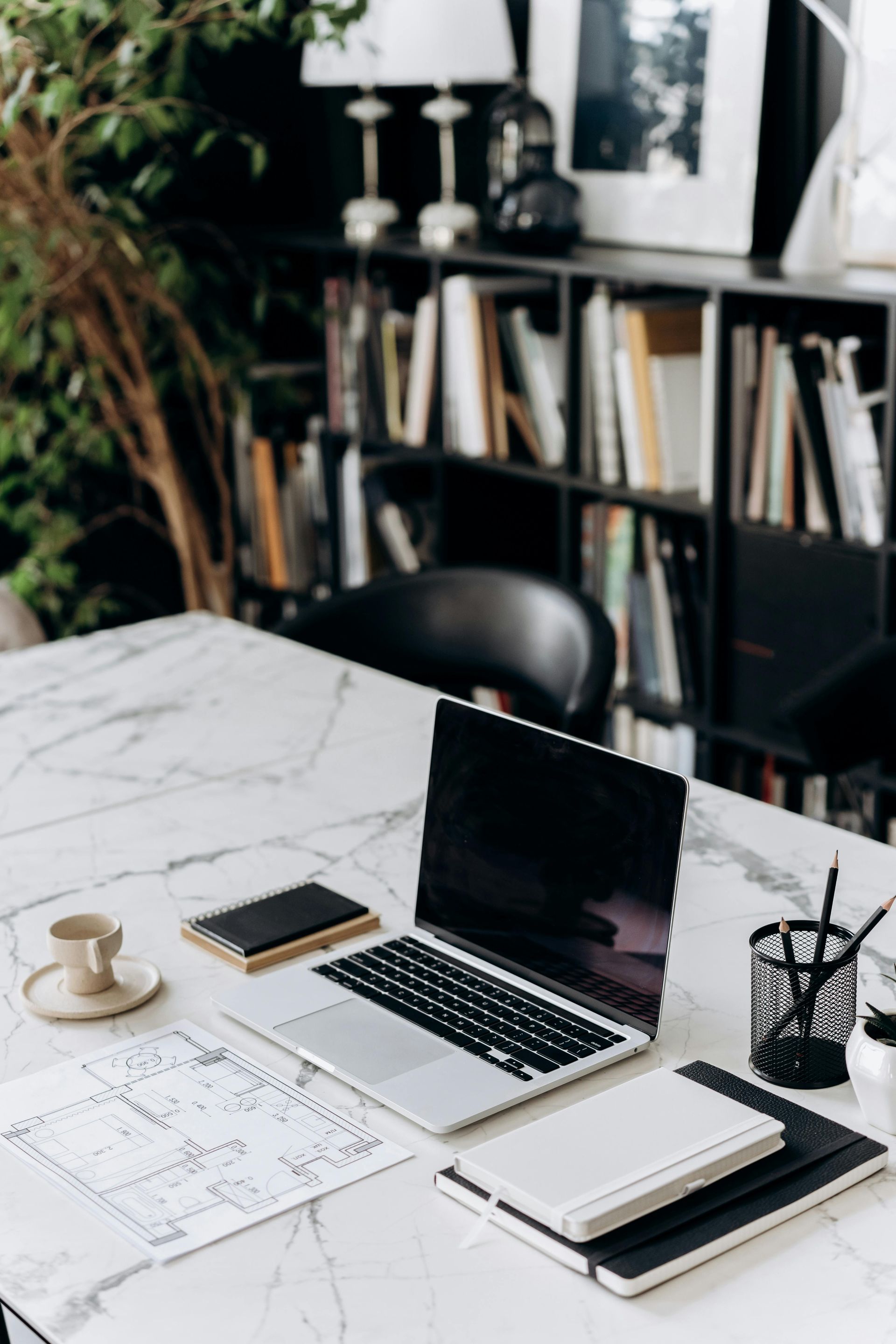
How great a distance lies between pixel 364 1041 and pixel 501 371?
216 cm

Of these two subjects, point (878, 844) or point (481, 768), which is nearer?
point (481, 768)

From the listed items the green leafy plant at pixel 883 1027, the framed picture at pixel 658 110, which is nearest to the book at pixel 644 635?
the framed picture at pixel 658 110

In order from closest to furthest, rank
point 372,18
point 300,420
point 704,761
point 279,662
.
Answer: point 279,662
point 704,761
point 372,18
point 300,420

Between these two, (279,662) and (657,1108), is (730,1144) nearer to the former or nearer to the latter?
(657,1108)

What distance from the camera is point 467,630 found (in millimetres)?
2432

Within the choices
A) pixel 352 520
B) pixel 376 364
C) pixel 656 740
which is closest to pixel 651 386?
pixel 656 740

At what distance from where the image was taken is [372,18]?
3.21 m

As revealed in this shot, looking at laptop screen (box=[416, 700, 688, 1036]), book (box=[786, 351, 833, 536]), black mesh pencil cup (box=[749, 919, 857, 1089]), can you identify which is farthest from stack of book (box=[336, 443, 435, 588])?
black mesh pencil cup (box=[749, 919, 857, 1089])

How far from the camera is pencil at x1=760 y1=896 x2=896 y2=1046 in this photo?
46.2 inches

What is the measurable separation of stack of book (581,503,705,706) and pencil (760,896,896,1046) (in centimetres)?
175

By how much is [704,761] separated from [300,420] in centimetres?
146

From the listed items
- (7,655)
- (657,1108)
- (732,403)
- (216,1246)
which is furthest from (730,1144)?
(732,403)

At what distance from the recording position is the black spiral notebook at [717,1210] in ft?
3.18

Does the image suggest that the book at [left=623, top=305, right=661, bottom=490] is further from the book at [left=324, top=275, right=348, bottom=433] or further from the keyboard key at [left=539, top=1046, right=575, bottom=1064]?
the keyboard key at [left=539, top=1046, right=575, bottom=1064]
